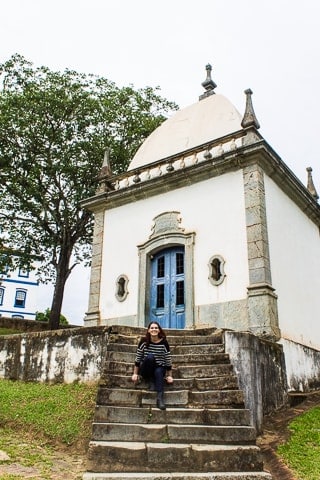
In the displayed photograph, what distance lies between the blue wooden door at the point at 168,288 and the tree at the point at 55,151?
609cm

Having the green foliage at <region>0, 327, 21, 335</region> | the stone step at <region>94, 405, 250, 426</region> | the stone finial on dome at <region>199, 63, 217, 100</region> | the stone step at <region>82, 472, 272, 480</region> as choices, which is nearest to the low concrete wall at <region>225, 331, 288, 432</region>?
the stone step at <region>94, 405, 250, 426</region>

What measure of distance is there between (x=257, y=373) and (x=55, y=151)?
11323 mm

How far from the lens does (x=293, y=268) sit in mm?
9398

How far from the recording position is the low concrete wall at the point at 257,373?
559 centimetres

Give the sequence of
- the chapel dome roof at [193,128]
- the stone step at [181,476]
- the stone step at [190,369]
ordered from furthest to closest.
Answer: the chapel dome roof at [193,128] < the stone step at [190,369] < the stone step at [181,476]

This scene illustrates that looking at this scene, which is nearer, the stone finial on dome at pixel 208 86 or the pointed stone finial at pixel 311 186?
the pointed stone finial at pixel 311 186

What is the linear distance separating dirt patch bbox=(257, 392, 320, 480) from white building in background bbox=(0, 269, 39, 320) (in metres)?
32.2

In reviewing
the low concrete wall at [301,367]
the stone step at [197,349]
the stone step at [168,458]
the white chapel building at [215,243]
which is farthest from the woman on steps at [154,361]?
the low concrete wall at [301,367]

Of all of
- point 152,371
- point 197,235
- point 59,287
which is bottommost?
point 152,371

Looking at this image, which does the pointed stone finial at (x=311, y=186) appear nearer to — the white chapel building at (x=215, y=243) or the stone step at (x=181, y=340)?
the white chapel building at (x=215, y=243)

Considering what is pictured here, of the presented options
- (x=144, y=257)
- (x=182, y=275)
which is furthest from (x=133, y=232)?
(x=182, y=275)

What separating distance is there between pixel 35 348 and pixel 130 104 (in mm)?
11782

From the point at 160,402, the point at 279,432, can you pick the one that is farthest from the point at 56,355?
the point at 279,432

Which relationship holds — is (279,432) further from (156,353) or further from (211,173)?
(211,173)
